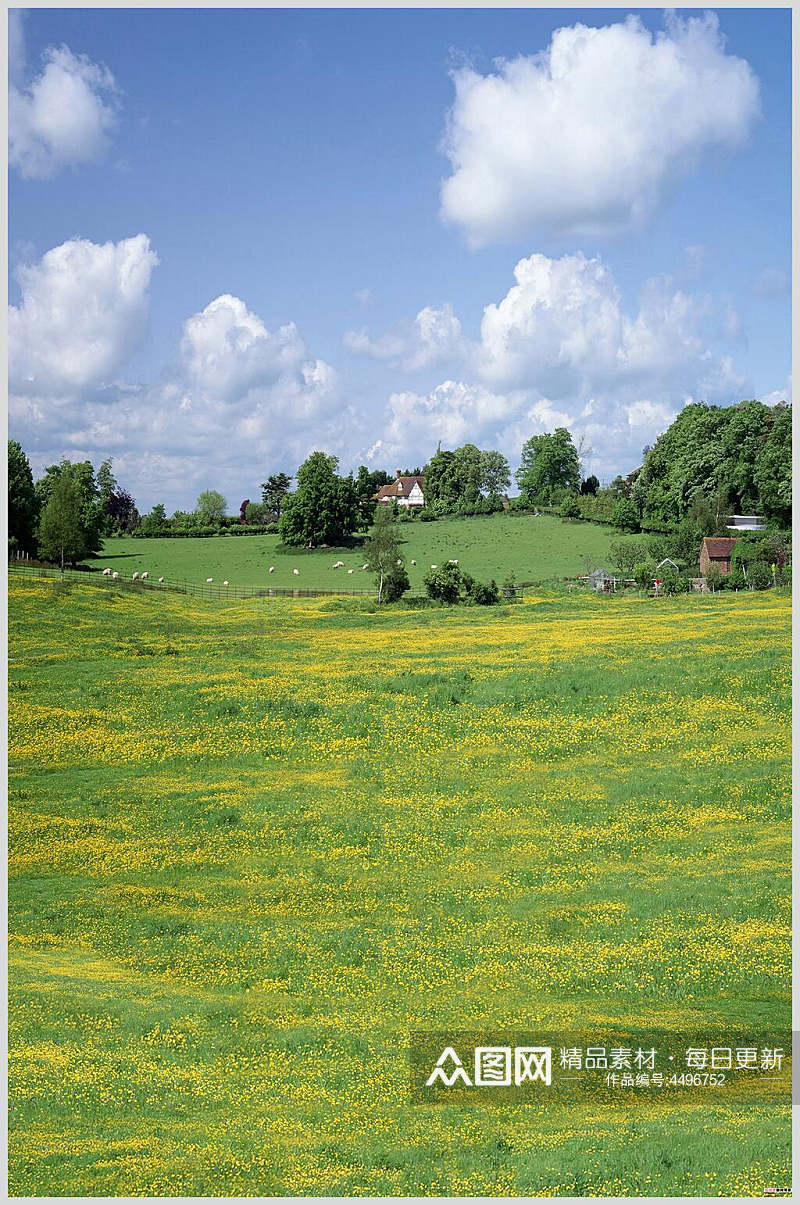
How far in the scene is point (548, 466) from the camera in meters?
116

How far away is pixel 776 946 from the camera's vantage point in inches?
757

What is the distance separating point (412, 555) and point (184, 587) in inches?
912

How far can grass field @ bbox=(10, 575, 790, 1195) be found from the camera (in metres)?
13.6

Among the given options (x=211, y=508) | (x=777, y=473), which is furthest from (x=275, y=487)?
(x=777, y=473)

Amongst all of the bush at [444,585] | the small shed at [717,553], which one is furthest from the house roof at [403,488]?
the bush at [444,585]

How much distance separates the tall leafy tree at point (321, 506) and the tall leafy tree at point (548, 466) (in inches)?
1222

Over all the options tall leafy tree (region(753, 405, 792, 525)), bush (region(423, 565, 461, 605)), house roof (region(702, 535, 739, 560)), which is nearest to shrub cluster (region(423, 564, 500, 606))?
bush (region(423, 565, 461, 605))

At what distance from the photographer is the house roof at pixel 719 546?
73.2 metres

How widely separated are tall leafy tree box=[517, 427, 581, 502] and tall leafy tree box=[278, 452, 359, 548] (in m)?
31.0

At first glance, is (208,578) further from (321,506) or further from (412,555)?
(412,555)

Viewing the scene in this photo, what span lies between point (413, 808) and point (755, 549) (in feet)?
164

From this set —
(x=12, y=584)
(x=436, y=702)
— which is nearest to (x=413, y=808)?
(x=436, y=702)

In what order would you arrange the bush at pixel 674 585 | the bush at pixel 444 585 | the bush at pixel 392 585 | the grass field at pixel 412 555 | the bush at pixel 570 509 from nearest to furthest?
the bush at pixel 444 585
the bush at pixel 392 585
the bush at pixel 674 585
the grass field at pixel 412 555
the bush at pixel 570 509

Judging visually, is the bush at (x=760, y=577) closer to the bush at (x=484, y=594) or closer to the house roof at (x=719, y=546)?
the house roof at (x=719, y=546)
